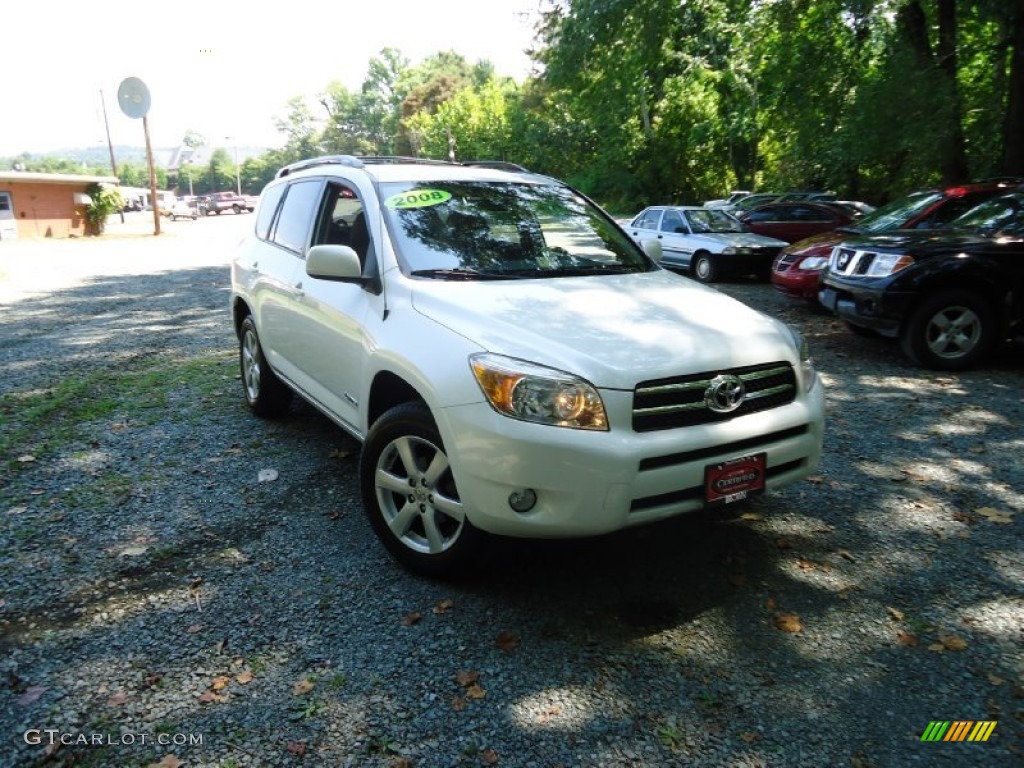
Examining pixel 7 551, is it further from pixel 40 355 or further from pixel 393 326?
pixel 40 355

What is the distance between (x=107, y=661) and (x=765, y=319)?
129 inches

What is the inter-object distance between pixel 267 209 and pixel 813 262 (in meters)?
7.55

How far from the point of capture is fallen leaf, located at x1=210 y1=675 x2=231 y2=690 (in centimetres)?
267

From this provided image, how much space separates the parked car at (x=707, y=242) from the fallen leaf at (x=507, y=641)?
10.3 metres

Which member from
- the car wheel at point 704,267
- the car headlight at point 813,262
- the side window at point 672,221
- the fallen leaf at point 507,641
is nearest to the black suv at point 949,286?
the car headlight at point 813,262

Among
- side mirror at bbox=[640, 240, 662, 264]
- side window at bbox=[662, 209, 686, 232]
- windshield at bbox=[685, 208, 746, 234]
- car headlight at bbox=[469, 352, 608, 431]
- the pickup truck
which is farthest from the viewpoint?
the pickup truck

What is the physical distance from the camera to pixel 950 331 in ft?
22.9

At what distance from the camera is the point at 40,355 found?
8156 millimetres

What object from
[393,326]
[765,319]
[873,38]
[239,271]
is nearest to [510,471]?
[393,326]

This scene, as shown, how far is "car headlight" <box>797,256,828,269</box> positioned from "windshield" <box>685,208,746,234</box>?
3.97m

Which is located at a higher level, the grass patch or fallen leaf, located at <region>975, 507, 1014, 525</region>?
fallen leaf, located at <region>975, 507, 1014, 525</region>

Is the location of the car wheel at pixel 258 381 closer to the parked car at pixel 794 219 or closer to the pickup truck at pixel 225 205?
the parked car at pixel 794 219

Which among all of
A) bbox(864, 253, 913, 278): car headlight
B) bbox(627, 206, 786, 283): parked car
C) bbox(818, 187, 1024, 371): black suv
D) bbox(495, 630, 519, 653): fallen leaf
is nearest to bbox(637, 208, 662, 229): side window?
bbox(627, 206, 786, 283): parked car

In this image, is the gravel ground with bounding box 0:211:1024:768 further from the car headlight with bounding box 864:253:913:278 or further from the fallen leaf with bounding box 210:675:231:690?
the car headlight with bounding box 864:253:913:278
